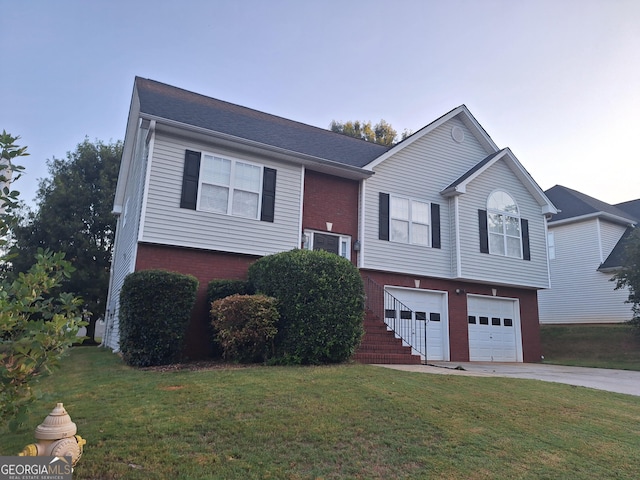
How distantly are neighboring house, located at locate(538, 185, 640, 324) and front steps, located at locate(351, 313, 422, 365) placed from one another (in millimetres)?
14317

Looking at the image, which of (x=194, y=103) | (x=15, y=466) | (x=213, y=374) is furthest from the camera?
(x=194, y=103)

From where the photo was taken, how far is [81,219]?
2405cm

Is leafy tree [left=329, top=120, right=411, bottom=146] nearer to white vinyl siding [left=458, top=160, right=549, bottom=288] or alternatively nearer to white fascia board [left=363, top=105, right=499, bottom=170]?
white fascia board [left=363, top=105, right=499, bottom=170]

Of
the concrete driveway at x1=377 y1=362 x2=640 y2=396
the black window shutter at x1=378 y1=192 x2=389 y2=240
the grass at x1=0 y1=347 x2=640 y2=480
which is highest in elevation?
the black window shutter at x1=378 y1=192 x2=389 y2=240

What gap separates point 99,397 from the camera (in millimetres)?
5848

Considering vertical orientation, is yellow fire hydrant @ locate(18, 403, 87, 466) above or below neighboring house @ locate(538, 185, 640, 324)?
below

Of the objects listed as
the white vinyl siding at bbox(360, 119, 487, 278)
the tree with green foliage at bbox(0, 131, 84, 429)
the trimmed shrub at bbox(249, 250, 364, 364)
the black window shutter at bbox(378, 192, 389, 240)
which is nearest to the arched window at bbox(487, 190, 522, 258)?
the white vinyl siding at bbox(360, 119, 487, 278)

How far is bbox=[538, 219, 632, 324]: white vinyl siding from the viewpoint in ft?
67.1

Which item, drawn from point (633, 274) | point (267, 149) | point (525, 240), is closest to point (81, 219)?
point (267, 149)

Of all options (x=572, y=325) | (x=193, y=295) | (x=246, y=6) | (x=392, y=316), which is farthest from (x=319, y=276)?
(x=572, y=325)

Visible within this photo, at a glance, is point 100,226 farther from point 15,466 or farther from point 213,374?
point 15,466

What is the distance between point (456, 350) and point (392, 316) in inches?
106

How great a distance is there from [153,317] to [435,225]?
31.6ft

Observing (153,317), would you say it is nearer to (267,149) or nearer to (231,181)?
(231,181)
